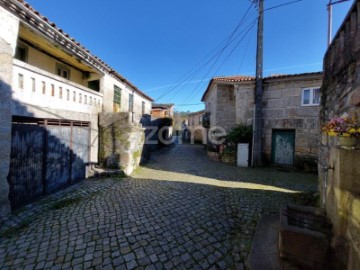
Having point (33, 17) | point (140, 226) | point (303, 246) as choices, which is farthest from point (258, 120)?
point (33, 17)

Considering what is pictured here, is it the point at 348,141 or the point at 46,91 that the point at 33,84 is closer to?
the point at 46,91

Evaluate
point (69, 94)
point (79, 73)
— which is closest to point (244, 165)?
point (69, 94)

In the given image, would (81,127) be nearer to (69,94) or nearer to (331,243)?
(69,94)

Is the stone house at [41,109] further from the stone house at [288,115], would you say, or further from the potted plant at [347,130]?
the stone house at [288,115]

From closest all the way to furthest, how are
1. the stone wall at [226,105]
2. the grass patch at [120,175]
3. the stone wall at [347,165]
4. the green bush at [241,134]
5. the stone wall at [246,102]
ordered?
the stone wall at [347,165], the grass patch at [120,175], the green bush at [241,134], the stone wall at [246,102], the stone wall at [226,105]

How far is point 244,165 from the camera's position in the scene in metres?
9.35

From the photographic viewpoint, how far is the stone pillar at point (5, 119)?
353 centimetres

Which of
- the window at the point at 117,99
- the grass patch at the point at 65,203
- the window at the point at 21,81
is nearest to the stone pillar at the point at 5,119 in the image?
the window at the point at 21,81

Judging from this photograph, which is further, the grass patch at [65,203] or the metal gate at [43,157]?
the grass patch at [65,203]

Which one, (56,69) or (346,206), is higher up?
(56,69)

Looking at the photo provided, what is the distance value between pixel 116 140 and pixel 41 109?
111 inches

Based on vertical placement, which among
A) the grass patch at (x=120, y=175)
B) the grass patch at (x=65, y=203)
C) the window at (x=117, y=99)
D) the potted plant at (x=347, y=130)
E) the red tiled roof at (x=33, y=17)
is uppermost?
the red tiled roof at (x=33, y=17)

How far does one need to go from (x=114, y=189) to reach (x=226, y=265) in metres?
4.03

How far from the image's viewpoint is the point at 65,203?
4.47 m
